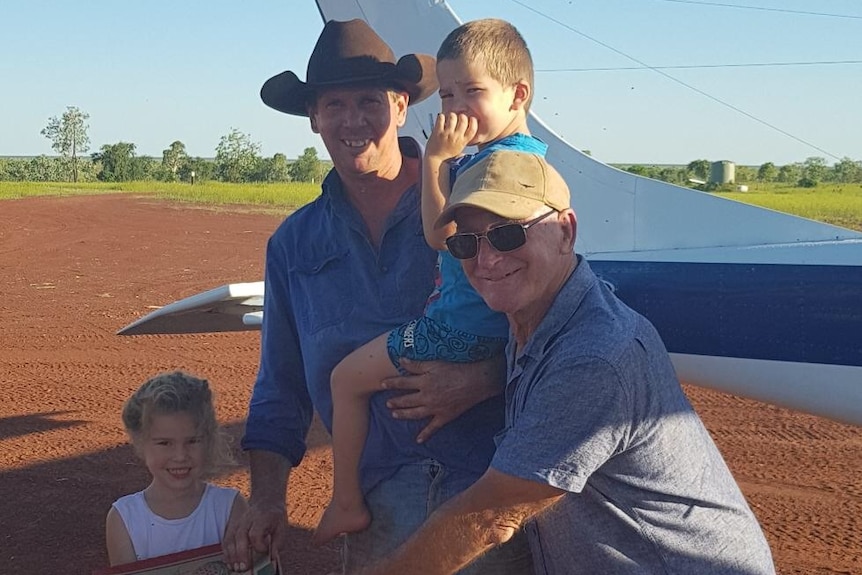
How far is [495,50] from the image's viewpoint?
2455mm

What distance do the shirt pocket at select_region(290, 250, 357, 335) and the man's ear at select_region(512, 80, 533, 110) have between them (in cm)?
62

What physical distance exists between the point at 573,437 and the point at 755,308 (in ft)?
7.36

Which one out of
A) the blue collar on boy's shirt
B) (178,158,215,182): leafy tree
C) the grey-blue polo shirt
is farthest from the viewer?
(178,158,215,182): leafy tree

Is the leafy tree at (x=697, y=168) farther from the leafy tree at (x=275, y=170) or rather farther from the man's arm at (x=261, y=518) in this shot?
the leafy tree at (x=275, y=170)

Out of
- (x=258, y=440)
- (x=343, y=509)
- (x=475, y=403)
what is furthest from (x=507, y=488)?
(x=258, y=440)

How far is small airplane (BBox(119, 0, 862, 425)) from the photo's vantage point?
11.2 feet

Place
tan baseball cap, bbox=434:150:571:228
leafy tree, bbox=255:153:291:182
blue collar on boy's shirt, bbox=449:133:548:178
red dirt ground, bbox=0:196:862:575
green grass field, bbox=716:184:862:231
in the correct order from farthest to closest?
1. leafy tree, bbox=255:153:291:182
2. green grass field, bbox=716:184:862:231
3. red dirt ground, bbox=0:196:862:575
4. blue collar on boy's shirt, bbox=449:133:548:178
5. tan baseball cap, bbox=434:150:571:228

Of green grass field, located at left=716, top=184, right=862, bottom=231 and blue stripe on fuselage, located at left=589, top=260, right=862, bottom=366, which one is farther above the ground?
green grass field, located at left=716, top=184, right=862, bottom=231

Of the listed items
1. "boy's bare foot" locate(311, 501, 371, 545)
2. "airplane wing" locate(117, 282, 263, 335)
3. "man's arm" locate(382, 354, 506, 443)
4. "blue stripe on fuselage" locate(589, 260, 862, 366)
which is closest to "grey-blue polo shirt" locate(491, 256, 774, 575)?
"man's arm" locate(382, 354, 506, 443)

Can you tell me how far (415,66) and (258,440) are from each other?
1.05m

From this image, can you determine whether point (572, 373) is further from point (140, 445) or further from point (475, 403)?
point (140, 445)

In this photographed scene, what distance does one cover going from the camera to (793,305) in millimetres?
3461

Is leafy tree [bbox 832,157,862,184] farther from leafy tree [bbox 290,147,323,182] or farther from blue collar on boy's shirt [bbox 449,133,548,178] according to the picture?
leafy tree [bbox 290,147,323,182]

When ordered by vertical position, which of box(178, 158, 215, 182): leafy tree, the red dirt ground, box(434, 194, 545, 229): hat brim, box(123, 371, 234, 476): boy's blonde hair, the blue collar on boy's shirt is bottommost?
the red dirt ground
